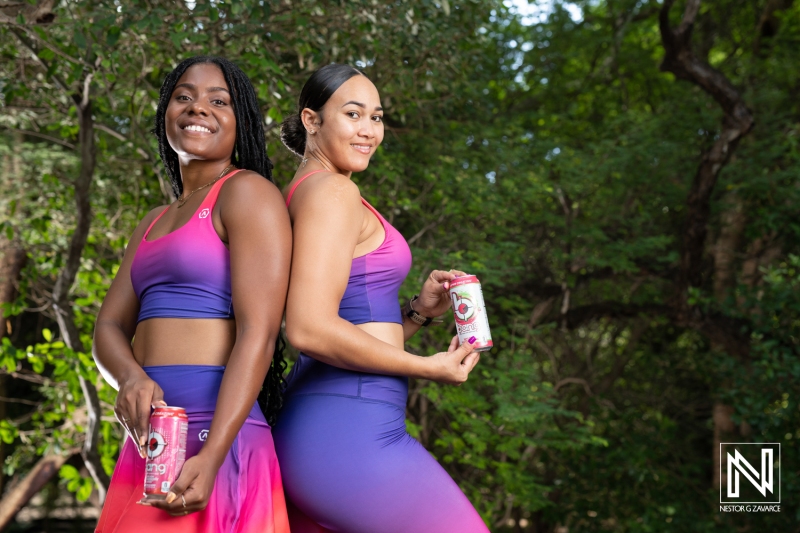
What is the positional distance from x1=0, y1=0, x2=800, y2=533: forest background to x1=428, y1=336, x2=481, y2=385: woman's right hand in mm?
2138

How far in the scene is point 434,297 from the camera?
70.9 inches

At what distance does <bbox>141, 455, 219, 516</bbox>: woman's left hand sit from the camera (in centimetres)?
125

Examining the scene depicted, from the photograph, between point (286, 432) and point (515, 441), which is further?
point (515, 441)

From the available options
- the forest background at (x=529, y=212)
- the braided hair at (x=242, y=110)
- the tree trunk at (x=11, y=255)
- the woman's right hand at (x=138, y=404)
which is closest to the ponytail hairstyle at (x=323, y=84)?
the braided hair at (x=242, y=110)

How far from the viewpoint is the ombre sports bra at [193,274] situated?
1429 mm

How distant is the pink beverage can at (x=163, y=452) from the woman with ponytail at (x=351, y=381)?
252 millimetres

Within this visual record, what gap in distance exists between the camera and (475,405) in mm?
4988

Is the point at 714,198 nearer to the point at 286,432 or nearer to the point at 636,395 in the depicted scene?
the point at 636,395

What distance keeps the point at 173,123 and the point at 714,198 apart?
5946 mm

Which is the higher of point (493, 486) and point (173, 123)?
point (173, 123)

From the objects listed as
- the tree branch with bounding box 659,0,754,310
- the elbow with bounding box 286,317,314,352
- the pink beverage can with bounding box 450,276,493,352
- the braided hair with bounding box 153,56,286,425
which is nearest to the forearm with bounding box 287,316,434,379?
the elbow with bounding box 286,317,314,352

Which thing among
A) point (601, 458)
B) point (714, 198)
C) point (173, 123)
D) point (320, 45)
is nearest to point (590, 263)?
point (714, 198)

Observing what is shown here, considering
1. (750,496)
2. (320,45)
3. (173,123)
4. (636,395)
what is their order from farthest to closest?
1. (636,395)
2. (750,496)
3. (320,45)
4. (173,123)

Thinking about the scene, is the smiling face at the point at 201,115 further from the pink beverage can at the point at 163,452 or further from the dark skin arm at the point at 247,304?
the pink beverage can at the point at 163,452
